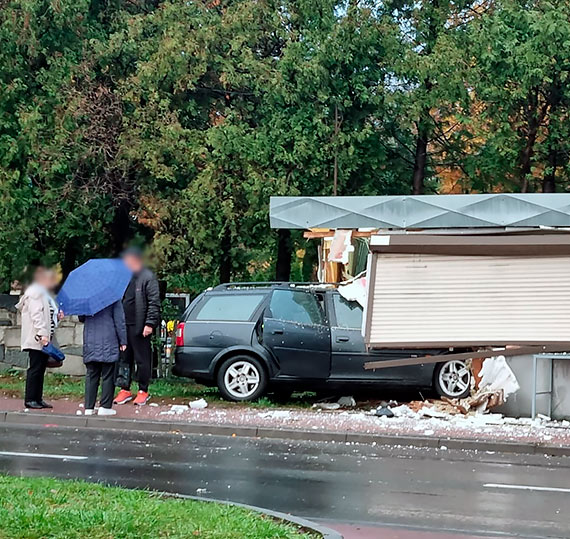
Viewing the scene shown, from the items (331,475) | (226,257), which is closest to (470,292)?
(331,475)

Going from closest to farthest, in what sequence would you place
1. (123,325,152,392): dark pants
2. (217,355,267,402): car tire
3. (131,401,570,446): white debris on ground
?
1. (131,401,570,446): white debris on ground
2. (123,325,152,392): dark pants
3. (217,355,267,402): car tire

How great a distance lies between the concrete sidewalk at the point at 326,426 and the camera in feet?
40.1

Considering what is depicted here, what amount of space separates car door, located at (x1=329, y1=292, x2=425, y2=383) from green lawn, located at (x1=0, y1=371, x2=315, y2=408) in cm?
97

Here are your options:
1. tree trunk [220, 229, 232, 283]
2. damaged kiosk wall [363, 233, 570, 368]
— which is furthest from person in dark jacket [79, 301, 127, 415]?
damaged kiosk wall [363, 233, 570, 368]

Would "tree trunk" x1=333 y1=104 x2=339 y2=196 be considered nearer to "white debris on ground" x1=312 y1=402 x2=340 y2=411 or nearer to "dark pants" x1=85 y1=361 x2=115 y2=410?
"white debris on ground" x1=312 y1=402 x2=340 y2=411

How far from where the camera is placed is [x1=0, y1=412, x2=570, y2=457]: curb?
1207 cm

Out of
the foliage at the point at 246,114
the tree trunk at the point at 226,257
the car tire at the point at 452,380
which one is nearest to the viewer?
the car tire at the point at 452,380

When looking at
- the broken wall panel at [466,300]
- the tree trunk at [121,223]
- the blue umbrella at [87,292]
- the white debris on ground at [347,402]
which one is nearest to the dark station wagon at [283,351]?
the white debris on ground at [347,402]

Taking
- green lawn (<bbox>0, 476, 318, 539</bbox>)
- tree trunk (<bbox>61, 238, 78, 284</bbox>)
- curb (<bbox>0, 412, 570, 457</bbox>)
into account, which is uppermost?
tree trunk (<bbox>61, 238, 78, 284</bbox>)

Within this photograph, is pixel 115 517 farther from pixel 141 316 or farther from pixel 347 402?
pixel 347 402

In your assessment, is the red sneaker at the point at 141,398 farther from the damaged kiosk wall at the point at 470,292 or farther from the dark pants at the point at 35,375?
the damaged kiosk wall at the point at 470,292

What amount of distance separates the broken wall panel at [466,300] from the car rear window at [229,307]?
9.22 meters

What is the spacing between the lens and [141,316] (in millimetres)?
14695

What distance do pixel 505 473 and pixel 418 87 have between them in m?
8.65
